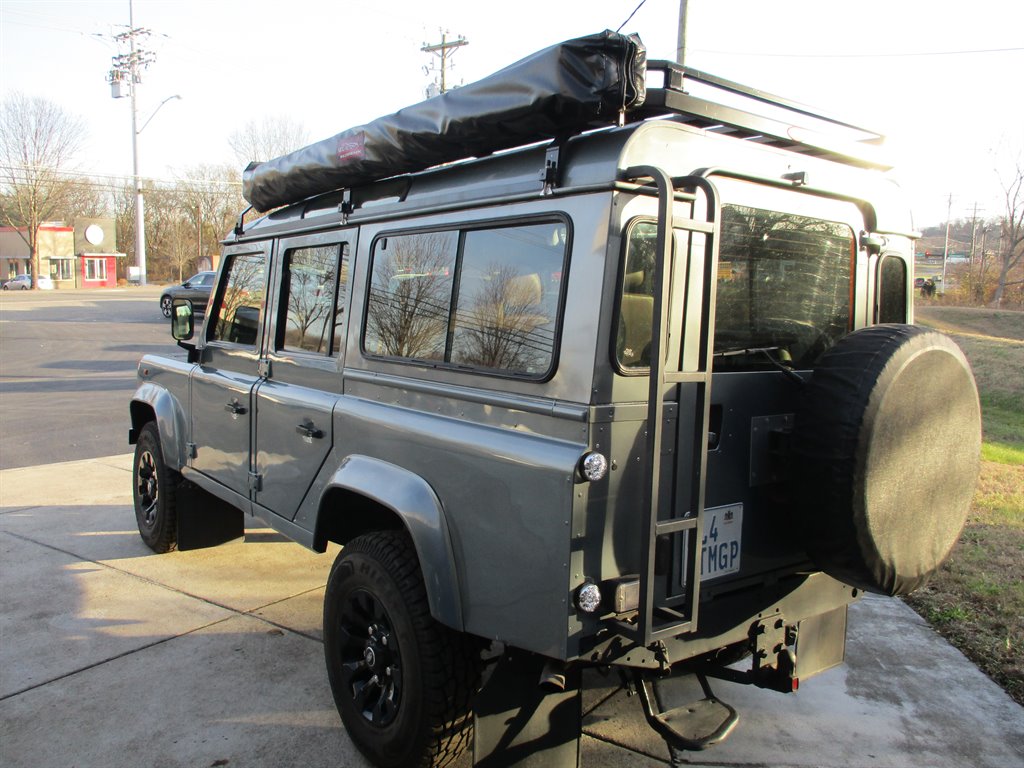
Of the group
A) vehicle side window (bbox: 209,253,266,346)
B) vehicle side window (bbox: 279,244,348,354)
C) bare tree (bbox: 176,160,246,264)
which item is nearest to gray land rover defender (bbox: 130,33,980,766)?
vehicle side window (bbox: 279,244,348,354)

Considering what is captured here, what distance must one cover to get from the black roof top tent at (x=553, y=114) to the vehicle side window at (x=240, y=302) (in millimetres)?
1029

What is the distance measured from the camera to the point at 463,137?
109 inches

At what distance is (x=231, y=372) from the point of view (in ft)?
14.7

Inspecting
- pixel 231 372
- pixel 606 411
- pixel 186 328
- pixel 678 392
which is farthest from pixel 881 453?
pixel 186 328

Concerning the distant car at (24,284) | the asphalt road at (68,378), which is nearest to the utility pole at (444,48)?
the asphalt road at (68,378)

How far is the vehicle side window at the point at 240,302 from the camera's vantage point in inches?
171

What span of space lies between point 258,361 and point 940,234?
110 metres

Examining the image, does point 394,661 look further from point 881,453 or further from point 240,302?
point 240,302

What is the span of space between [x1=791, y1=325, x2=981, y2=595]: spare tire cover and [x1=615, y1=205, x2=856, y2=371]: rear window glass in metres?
0.31

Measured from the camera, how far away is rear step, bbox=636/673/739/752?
2578mm

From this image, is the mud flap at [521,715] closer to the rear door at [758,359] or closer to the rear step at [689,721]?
the rear step at [689,721]

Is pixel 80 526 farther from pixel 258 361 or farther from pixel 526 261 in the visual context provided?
pixel 526 261

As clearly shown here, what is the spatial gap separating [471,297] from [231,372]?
7.31ft

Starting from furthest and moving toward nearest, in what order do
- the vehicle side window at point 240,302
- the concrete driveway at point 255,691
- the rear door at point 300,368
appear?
the vehicle side window at point 240,302 → the rear door at point 300,368 → the concrete driveway at point 255,691
